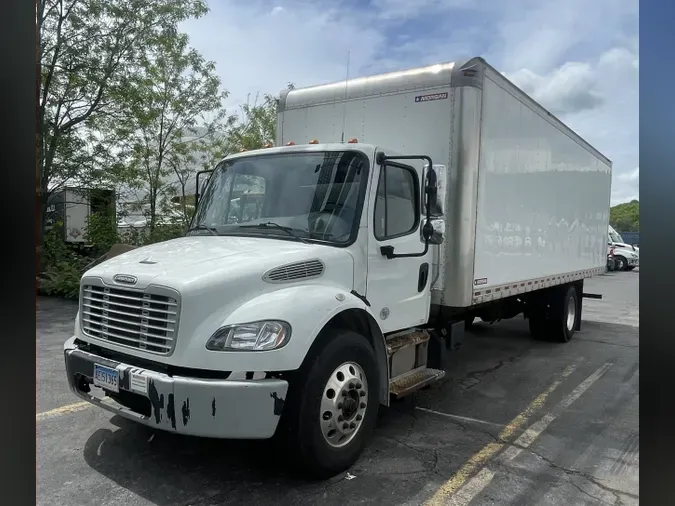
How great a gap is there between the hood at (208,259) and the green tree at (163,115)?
10.7 metres

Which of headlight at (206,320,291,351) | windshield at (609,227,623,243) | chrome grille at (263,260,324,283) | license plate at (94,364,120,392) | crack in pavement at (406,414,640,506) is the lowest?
crack in pavement at (406,414,640,506)

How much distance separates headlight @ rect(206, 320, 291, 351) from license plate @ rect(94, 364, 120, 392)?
76 centimetres

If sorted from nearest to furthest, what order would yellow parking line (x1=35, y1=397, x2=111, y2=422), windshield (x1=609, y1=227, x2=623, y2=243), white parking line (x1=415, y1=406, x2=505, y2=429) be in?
yellow parking line (x1=35, y1=397, x2=111, y2=422)
white parking line (x1=415, y1=406, x2=505, y2=429)
windshield (x1=609, y1=227, x2=623, y2=243)

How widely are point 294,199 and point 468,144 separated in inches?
78.6

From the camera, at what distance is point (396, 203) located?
4.68 m

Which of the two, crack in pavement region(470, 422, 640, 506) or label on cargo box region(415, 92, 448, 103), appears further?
label on cargo box region(415, 92, 448, 103)

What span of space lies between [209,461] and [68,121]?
12.1 metres

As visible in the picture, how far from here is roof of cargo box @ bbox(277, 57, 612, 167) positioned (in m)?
5.20

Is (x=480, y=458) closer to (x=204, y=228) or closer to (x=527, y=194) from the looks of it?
(x=204, y=228)

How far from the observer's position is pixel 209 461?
3.96m

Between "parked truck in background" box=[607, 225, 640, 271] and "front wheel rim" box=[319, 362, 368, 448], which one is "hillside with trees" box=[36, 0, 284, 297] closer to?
→ "front wheel rim" box=[319, 362, 368, 448]

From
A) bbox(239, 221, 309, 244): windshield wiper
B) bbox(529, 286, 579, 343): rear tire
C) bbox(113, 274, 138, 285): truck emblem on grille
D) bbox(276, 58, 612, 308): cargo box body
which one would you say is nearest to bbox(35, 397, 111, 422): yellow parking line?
bbox(113, 274, 138, 285): truck emblem on grille

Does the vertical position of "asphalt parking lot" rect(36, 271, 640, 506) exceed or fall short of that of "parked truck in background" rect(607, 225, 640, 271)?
it falls short
